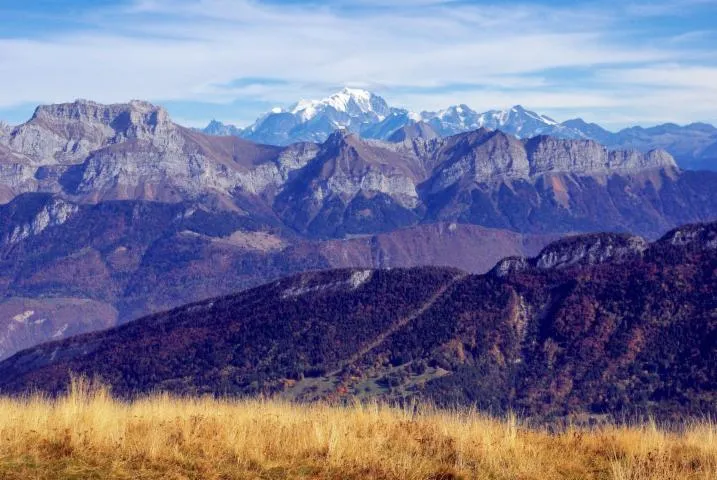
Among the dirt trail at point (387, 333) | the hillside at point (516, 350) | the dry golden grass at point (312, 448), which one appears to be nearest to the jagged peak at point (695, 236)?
the hillside at point (516, 350)

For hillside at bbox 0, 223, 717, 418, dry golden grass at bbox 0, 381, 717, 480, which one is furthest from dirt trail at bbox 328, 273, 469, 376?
dry golden grass at bbox 0, 381, 717, 480

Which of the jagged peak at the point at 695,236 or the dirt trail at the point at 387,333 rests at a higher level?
the jagged peak at the point at 695,236

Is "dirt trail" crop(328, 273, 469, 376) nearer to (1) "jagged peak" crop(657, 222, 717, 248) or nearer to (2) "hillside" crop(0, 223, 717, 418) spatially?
(2) "hillside" crop(0, 223, 717, 418)

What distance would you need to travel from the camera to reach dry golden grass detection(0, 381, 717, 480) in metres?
20.5

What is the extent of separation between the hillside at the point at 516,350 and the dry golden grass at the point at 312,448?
3650 inches

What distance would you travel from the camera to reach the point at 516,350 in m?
167

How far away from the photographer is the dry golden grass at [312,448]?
20.5 meters

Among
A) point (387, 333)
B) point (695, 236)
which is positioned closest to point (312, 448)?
point (387, 333)

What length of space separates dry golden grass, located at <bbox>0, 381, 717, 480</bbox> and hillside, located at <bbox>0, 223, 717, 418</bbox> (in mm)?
92708

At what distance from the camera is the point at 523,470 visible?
20.7 meters

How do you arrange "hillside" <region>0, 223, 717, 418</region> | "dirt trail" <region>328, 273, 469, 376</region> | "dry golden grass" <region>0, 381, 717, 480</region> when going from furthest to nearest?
1. "dirt trail" <region>328, 273, 469, 376</region>
2. "hillside" <region>0, 223, 717, 418</region>
3. "dry golden grass" <region>0, 381, 717, 480</region>

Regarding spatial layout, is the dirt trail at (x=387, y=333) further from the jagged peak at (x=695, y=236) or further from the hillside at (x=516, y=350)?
the jagged peak at (x=695, y=236)

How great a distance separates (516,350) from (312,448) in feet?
488

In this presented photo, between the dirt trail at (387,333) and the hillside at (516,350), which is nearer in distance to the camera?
the hillside at (516,350)
